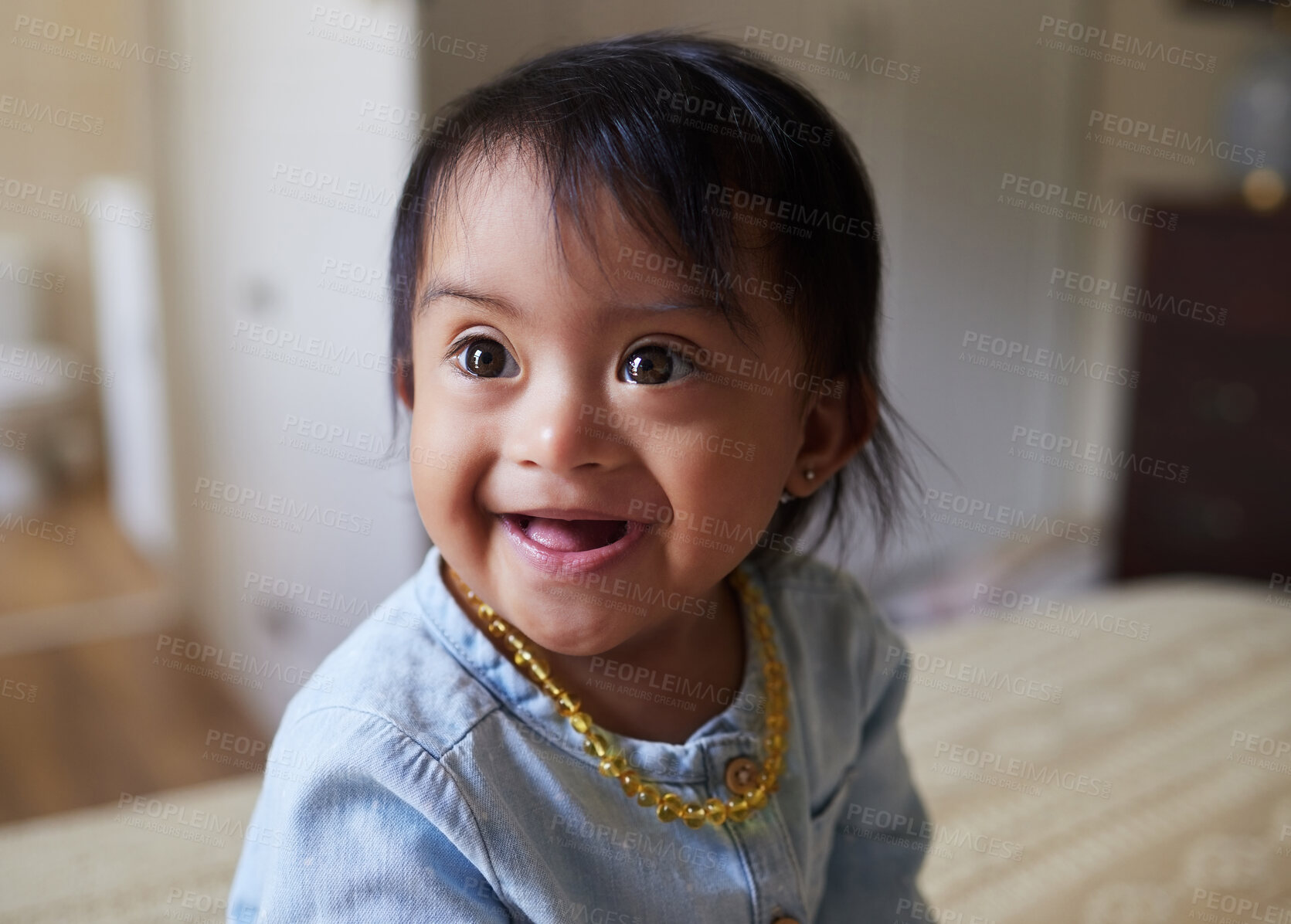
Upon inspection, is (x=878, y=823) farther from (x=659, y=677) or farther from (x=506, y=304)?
(x=506, y=304)

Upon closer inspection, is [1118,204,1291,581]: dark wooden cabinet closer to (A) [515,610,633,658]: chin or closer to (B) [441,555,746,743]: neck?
(B) [441,555,746,743]: neck

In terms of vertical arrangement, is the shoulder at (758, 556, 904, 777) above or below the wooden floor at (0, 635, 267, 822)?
above

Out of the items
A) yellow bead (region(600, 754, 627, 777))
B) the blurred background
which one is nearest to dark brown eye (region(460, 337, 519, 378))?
yellow bead (region(600, 754, 627, 777))

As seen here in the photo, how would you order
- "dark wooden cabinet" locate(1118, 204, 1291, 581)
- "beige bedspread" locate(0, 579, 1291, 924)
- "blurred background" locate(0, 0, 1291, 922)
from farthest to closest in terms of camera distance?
"dark wooden cabinet" locate(1118, 204, 1291, 581) < "blurred background" locate(0, 0, 1291, 922) < "beige bedspread" locate(0, 579, 1291, 924)

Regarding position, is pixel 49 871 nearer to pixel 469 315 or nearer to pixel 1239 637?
pixel 469 315

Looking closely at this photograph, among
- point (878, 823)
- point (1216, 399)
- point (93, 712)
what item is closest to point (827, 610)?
point (878, 823)

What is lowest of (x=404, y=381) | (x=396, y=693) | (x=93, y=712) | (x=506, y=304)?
(x=93, y=712)

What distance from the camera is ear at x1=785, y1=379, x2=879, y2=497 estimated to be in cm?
80

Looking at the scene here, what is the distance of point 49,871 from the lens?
104cm

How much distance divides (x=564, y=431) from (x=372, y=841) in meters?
0.25

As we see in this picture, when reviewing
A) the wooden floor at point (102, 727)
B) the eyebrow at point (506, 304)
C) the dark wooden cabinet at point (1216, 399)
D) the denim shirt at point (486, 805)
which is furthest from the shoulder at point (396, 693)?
the dark wooden cabinet at point (1216, 399)

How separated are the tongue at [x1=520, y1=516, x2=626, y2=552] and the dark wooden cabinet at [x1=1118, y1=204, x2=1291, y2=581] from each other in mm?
2242

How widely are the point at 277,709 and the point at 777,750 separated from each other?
1.85m

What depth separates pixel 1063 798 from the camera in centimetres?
119
